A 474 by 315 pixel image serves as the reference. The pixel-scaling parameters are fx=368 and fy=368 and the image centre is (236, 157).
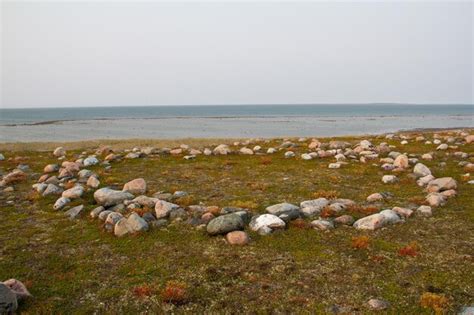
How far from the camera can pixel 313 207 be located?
46.9 ft

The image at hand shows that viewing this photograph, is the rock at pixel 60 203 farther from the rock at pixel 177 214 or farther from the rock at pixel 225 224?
the rock at pixel 225 224

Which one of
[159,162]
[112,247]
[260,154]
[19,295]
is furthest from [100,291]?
[260,154]

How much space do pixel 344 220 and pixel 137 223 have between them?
7.31 meters

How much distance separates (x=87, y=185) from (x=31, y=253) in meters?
8.24

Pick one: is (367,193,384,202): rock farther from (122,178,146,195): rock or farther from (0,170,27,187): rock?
(0,170,27,187): rock

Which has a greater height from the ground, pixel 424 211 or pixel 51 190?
pixel 51 190

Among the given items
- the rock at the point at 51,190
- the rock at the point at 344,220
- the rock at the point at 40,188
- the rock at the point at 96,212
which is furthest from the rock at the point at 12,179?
the rock at the point at 344,220

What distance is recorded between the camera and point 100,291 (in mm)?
9102

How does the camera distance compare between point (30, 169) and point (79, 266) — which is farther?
point (30, 169)

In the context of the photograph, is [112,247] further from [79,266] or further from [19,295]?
[19,295]

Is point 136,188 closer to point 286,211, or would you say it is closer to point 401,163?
point 286,211

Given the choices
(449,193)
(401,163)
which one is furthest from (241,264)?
(401,163)

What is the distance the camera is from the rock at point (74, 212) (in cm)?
1470

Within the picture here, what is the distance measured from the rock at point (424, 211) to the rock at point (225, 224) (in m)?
6.93
